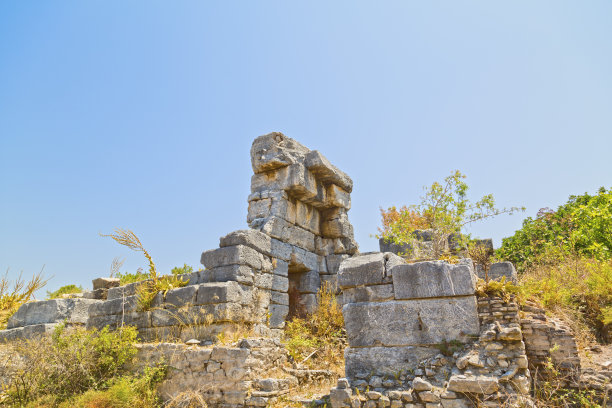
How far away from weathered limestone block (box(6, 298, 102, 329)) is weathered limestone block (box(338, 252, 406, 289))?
6424mm

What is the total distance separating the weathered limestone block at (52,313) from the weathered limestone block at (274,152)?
4784 millimetres

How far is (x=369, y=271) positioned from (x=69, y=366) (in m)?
4.82

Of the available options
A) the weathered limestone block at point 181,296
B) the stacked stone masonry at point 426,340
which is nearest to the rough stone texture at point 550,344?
the stacked stone masonry at point 426,340

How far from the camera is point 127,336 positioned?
21.9 ft

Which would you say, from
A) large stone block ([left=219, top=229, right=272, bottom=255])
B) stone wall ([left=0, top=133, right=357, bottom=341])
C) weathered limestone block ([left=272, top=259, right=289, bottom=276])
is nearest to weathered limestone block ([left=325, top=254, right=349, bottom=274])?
stone wall ([left=0, top=133, right=357, bottom=341])

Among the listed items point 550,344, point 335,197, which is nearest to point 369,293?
point 550,344

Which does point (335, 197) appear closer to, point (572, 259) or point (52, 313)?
point (572, 259)

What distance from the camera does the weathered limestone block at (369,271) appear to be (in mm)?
4953

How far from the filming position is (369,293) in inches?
194

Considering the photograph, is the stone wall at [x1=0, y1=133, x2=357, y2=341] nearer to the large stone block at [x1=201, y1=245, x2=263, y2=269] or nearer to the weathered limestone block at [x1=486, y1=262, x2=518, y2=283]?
the large stone block at [x1=201, y1=245, x2=263, y2=269]

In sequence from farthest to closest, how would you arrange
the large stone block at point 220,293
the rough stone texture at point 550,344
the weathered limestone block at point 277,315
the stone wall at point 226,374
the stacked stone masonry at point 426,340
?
the weathered limestone block at point 277,315 < the large stone block at point 220,293 < the stone wall at point 226,374 < the rough stone texture at point 550,344 < the stacked stone masonry at point 426,340

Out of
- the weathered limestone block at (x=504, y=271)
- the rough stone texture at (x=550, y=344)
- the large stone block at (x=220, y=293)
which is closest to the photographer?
the rough stone texture at (x=550, y=344)

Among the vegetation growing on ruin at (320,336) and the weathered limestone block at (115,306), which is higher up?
the weathered limestone block at (115,306)

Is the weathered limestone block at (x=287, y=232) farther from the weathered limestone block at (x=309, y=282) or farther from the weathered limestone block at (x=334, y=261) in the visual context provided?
the weathered limestone block at (x=309, y=282)
